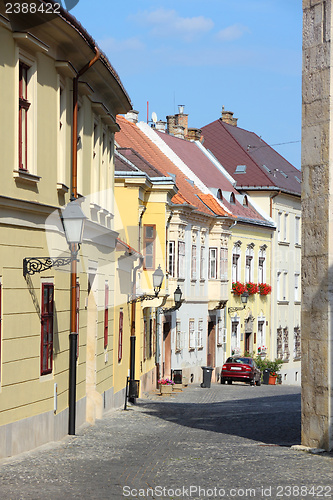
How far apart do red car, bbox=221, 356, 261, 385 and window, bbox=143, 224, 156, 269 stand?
10972 mm

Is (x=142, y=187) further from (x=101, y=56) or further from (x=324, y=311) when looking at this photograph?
(x=324, y=311)

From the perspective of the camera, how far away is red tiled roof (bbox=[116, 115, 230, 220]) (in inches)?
1698

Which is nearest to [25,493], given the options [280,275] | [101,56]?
[101,56]

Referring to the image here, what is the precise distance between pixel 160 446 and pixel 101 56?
7.47 metres

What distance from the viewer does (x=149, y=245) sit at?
112 feet

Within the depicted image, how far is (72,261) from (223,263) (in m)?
32.3

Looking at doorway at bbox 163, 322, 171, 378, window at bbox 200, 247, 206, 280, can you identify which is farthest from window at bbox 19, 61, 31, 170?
window at bbox 200, 247, 206, 280

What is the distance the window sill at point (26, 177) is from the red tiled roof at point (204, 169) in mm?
34527

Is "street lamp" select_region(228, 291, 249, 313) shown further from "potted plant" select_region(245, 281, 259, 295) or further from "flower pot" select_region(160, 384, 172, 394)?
"flower pot" select_region(160, 384, 172, 394)

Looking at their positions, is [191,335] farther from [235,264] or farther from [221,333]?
[235,264]

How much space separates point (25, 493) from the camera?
10852 mm

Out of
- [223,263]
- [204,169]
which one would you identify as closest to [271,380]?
[223,263]

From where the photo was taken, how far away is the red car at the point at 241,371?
42938 millimetres

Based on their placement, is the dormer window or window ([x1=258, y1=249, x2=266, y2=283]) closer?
window ([x1=258, y1=249, x2=266, y2=283])
